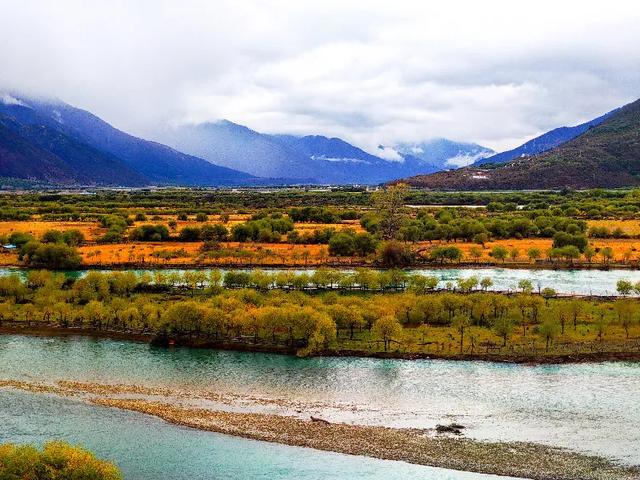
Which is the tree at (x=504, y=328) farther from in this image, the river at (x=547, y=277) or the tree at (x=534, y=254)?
the tree at (x=534, y=254)

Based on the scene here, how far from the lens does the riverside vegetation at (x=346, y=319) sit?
207ft

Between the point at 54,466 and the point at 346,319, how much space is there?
122 feet

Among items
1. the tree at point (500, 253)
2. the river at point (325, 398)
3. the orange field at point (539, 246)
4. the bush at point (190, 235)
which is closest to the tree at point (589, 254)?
the orange field at point (539, 246)

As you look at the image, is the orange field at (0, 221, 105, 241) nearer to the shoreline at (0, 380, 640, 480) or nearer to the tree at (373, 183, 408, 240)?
the tree at (373, 183, 408, 240)

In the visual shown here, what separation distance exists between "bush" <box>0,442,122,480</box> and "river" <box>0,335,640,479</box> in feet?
25.8

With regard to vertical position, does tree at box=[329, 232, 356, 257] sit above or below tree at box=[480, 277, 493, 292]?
above

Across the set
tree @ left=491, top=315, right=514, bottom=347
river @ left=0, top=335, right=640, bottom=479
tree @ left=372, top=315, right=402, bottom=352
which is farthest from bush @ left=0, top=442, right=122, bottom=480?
tree @ left=491, top=315, right=514, bottom=347

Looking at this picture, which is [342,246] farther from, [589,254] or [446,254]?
[589,254]

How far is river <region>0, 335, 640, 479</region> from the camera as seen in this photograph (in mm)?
43469

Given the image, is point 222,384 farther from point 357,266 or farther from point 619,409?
point 357,266

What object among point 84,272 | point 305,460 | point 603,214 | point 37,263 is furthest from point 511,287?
point 603,214

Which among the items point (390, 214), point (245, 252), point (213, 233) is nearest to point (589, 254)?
point (390, 214)

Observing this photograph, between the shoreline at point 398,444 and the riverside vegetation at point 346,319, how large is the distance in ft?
48.7

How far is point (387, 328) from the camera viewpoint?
209 ft
